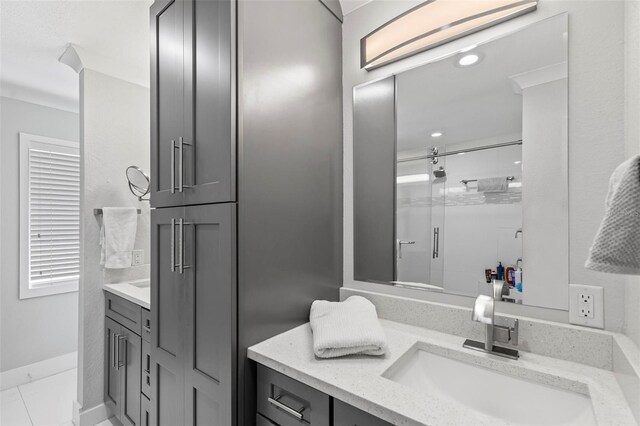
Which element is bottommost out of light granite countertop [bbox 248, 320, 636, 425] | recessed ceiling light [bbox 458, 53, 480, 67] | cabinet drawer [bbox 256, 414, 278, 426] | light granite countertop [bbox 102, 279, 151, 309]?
cabinet drawer [bbox 256, 414, 278, 426]

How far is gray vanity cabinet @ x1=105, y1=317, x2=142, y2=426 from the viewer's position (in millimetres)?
1812

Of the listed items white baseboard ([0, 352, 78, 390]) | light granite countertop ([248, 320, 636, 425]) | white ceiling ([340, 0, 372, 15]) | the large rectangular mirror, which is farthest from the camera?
white baseboard ([0, 352, 78, 390])

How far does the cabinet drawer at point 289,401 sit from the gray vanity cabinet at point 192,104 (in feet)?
2.07

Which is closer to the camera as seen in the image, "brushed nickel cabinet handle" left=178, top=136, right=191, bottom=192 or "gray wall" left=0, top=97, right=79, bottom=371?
"brushed nickel cabinet handle" left=178, top=136, right=191, bottom=192

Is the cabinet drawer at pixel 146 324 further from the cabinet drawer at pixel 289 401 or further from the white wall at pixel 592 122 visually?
the white wall at pixel 592 122

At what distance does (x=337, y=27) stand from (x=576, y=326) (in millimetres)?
1617

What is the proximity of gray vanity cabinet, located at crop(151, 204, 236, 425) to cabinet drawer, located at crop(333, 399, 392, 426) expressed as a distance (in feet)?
1.28

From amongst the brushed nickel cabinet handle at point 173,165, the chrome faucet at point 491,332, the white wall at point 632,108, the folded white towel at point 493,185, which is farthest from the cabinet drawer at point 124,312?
the white wall at point 632,108

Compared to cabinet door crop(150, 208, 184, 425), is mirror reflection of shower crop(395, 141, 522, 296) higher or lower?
higher

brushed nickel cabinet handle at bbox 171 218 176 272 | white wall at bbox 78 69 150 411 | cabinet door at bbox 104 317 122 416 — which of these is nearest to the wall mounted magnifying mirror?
white wall at bbox 78 69 150 411

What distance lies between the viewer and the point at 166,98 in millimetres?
1412

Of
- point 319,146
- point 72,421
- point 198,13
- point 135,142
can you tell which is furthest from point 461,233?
point 72,421

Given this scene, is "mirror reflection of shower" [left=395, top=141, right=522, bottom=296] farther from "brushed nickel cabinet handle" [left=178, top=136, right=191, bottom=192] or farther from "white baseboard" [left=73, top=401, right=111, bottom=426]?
"white baseboard" [left=73, top=401, right=111, bottom=426]

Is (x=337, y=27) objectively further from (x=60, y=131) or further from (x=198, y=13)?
(x=60, y=131)
